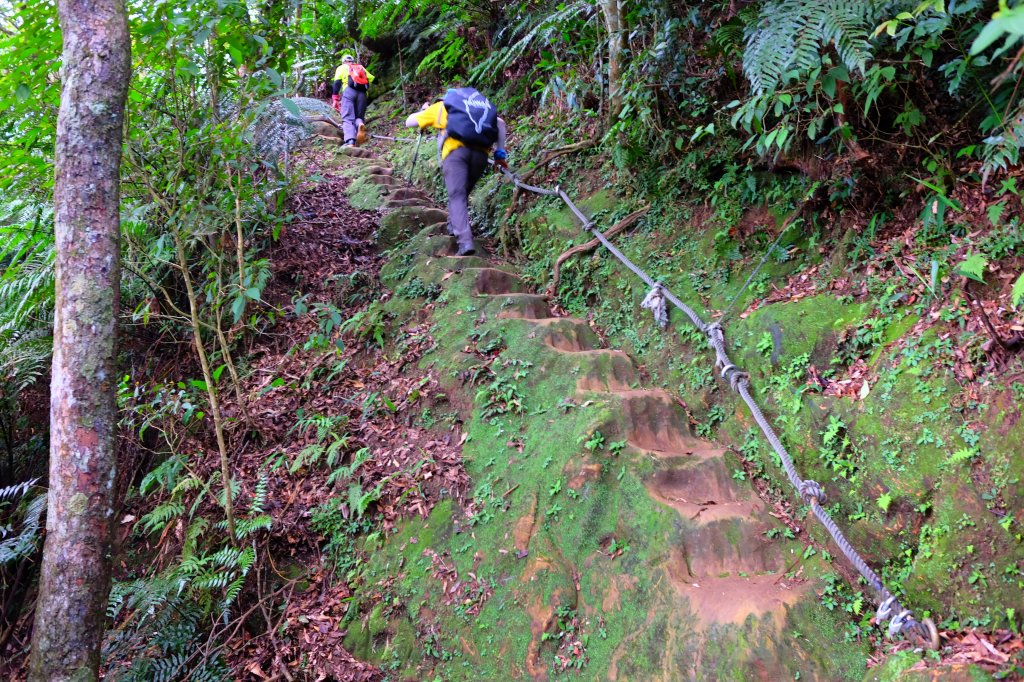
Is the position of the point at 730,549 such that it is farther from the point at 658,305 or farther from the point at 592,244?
the point at 592,244

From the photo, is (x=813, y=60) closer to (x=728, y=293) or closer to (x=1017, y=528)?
(x=728, y=293)

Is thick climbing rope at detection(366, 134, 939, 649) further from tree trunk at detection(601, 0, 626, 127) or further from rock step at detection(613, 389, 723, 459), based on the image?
tree trunk at detection(601, 0, 626, 127)

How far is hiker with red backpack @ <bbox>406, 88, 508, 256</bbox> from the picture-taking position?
22.4 ft

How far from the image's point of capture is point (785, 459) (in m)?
3.63

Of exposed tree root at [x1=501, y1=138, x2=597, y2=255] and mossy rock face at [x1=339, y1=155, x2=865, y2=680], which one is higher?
exposed tree root at [x1=501, y1=138, x2=597, y2=255]

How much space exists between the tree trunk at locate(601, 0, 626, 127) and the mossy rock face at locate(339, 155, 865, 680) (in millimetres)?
2697

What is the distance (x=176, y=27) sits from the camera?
4.61 metres

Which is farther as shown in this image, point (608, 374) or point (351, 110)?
point (351, 110)

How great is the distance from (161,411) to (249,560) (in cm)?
157

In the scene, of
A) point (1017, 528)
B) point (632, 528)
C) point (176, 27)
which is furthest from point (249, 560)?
point (1017, 528)

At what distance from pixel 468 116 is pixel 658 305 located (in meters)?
3.15

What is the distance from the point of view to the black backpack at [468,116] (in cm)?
680

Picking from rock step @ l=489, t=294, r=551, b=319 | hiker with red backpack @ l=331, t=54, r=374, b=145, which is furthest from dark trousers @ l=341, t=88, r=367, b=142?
rock step @ l=489, t=294, r=551, b=319

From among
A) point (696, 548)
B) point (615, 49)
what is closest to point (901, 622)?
point (696, 548)
